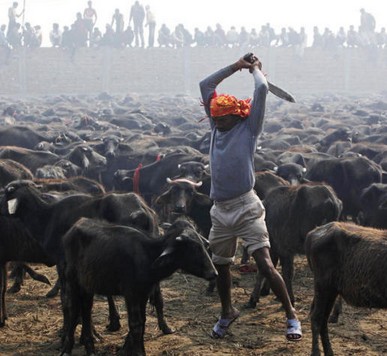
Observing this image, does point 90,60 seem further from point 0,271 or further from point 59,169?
point 0,271

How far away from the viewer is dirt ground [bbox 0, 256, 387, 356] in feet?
22.1

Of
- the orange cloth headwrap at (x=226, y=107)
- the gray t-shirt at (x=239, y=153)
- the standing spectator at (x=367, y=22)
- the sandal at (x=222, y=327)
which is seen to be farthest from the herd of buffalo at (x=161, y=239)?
the standing spectator at (x=367, y=22)

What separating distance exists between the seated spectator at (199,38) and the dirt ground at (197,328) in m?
68.5

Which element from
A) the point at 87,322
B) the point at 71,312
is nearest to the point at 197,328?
the point at 87,322

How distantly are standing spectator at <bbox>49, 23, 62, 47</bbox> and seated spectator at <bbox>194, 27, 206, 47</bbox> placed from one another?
1420cm

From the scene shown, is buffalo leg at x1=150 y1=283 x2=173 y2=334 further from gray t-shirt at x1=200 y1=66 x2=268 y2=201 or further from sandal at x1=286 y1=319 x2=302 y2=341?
sandal at x1=286 y1=319 x2=302 y2=341

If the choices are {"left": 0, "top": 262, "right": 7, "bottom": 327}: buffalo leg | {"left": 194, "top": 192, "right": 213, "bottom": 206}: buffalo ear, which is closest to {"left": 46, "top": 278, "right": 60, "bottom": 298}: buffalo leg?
{"left": 0, "top": 262, "right": 7, "bottom": 327}: buffalo leg

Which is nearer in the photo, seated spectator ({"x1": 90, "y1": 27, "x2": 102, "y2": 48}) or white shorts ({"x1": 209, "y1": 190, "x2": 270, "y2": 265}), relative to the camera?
white shorts ({"x1": 209, "y1": 190, "x2": 270, "y2": 265})

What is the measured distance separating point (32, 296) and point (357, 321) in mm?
3903

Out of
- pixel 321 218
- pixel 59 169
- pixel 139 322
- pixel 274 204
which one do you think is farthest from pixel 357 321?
pixel 59 169

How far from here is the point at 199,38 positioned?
249 feet

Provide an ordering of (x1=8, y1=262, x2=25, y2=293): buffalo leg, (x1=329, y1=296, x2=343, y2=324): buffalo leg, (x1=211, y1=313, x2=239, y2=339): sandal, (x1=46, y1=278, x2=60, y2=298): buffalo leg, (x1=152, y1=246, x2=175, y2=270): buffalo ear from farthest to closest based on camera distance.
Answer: (x1=8, y1=262, x2=25, y2=293): buffalo leg < (x1=46, y1=278, x2=60, y2=298): buffalo leg < (x1=329, y1=296, x2=343, y2=324): buffalo leg < (x1=211, y1=313, x2=239, y2=339): sandal < (x1=152, y1=246, x2=175, y2=270): buffalo ear

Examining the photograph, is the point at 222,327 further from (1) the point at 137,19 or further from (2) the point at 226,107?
(1) the point at 137,19

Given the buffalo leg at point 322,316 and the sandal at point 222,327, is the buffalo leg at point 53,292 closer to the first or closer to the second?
the sandal at point 222,327
